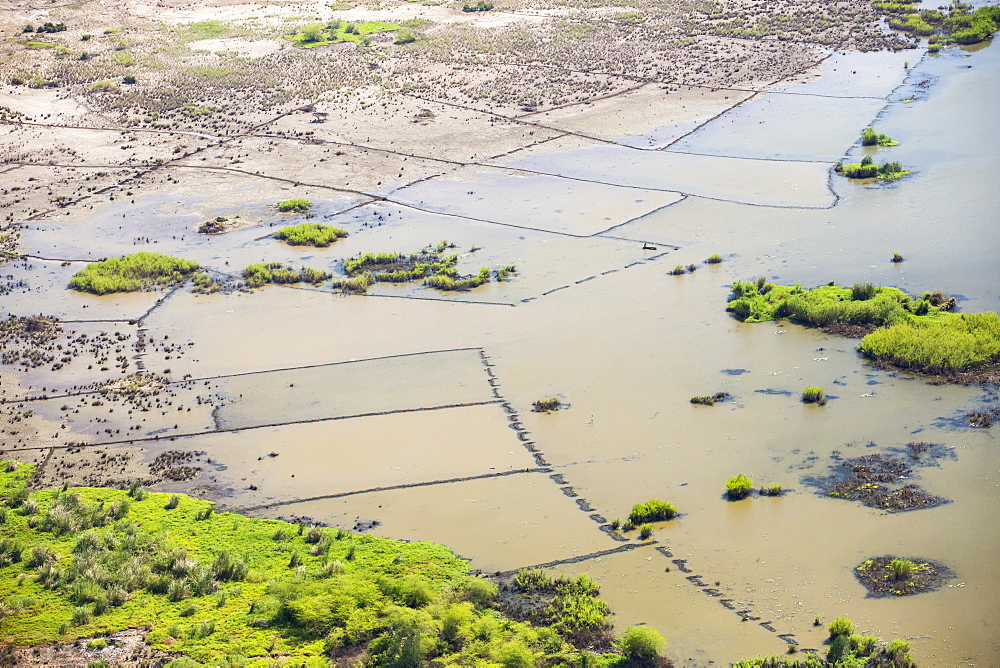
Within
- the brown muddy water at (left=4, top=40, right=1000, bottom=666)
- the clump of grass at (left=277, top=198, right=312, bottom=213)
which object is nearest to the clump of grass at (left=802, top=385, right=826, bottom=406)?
the brown muddy water at (left=4, top=40, right=1000, bottom=666)

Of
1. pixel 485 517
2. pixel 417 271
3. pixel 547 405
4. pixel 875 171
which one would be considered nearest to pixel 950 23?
pixel 875 171

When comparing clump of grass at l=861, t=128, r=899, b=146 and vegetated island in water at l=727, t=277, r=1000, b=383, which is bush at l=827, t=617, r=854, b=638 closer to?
vegetated island in water at l=727, t=277, r=1000, b=383

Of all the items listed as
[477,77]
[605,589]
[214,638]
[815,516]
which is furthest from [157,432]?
[477,77]

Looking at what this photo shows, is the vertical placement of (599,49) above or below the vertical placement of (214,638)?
above

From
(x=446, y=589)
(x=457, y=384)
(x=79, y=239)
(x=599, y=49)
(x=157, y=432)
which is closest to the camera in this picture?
(x=446, y=589)

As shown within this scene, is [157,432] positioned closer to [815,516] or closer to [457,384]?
[457,384]

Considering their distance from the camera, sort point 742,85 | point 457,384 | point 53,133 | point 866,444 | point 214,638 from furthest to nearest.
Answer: point 742,85, point 53,133, point 457,384, point 866,444, point 214,638

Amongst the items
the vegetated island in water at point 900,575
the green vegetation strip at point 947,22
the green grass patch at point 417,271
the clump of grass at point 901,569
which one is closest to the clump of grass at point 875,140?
the green vegetation strip at point 947,22

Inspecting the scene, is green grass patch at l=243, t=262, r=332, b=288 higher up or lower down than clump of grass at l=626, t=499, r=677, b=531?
higher up
